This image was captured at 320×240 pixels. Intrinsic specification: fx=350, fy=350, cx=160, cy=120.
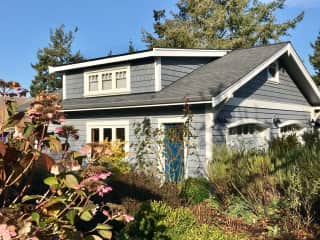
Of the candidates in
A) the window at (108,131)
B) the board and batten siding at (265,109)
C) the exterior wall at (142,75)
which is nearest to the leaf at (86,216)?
the board and batten siding at (265,109)

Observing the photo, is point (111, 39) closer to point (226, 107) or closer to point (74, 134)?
point (226, 107)

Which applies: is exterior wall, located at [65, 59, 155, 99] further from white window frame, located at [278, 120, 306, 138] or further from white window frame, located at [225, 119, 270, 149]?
white window frame, located at [278, 120, 306, 138]

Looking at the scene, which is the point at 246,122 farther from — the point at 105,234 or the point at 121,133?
the point at 105,234

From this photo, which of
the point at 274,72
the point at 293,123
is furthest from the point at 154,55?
the point at 293,123

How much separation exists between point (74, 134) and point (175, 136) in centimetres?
716

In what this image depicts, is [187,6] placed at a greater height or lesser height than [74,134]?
greater

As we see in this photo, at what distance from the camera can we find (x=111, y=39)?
49.1 m

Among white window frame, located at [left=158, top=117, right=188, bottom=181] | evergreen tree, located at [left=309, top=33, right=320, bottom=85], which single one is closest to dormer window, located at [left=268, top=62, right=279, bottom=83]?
white window frame, located at [left=158, top=117, right=188, bottom=181]

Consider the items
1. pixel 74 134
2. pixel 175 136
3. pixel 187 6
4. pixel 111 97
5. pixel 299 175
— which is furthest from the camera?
pixel 187 6

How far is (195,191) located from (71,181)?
6.06 m

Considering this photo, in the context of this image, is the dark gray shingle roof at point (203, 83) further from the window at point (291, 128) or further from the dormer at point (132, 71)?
the window at point (291, 128)

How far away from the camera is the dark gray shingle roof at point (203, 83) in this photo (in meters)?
10.1

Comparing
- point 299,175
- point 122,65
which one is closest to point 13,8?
point 122,65

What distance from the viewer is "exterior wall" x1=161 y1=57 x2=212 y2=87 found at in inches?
484
